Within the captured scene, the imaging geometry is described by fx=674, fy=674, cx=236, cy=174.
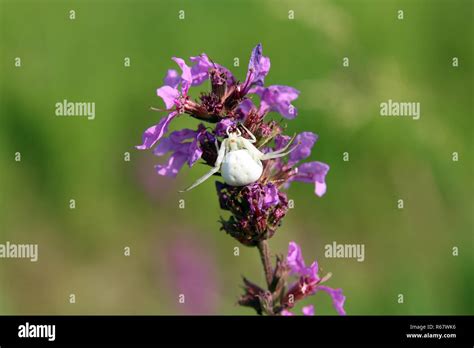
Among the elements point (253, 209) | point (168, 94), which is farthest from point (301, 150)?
point (168, 94)

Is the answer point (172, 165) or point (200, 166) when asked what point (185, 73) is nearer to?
point (172, 165)

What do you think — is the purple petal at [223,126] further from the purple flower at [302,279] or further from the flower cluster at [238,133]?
the purple flower at [302,279]

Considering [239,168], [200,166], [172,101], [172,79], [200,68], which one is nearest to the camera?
[239,168]

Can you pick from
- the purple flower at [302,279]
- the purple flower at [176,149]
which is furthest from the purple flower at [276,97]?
the purple flower at [302,279]

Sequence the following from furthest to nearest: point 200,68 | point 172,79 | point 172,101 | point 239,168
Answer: point 172,79
point 200,68
point 172,101
point 239,168

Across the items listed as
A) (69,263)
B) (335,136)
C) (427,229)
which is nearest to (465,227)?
(427,229)

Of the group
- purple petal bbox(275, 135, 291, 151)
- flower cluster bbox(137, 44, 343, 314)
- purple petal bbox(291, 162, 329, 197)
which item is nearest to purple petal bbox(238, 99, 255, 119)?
flower cluster bbox(137, 44, 343, 314)
